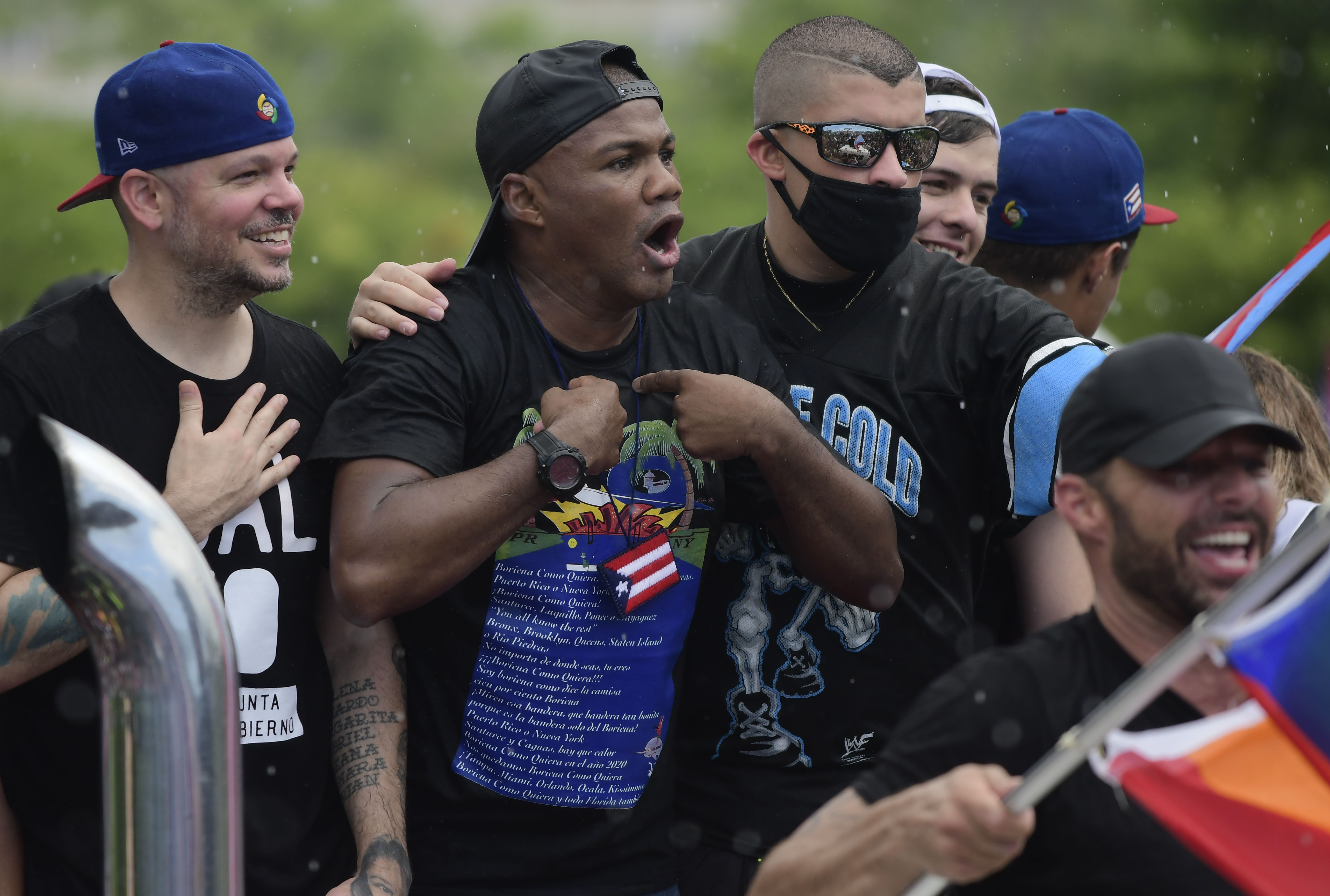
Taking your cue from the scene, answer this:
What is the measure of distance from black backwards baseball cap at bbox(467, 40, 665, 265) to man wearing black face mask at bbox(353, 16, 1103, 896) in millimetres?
319

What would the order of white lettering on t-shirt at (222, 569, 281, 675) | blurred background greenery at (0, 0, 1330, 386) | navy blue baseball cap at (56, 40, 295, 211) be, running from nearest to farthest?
white lettering on t-shirt at (222, 569, 281, 675) < navy blue baseball cap at (56, 40, 295, 211) < blurred background greenery at (0, 0, 1330, 386)

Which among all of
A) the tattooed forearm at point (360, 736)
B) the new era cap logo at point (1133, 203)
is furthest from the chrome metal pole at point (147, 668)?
the new era cap logo at point (1133, 203)

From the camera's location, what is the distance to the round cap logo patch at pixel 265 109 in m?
3.38

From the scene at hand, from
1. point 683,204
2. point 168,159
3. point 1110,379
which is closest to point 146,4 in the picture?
point 683,204

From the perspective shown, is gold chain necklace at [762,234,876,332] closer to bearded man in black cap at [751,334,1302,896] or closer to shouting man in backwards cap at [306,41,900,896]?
shouting man in backwards cap at [306,41,900,896]

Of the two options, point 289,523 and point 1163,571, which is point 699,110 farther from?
point 1163,571

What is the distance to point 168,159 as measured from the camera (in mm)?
3312

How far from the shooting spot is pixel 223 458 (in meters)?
3.17

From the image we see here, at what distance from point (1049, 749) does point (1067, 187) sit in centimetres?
269

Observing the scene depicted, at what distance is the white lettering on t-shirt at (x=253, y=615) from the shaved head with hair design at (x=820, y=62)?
65.1 inches

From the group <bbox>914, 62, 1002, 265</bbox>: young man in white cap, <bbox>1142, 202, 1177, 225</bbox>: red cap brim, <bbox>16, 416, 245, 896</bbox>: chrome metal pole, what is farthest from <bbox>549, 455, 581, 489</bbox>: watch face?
<bbox>1142, 202, 1177, 225</bbox>: red cap brim

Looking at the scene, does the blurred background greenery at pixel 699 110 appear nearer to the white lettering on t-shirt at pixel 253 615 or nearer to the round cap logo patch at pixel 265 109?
the round cap logo patch at pixel 265 109

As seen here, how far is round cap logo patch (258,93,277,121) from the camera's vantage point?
3.38 m

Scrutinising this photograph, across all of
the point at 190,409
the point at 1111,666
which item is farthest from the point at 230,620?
the point at 1111,666
